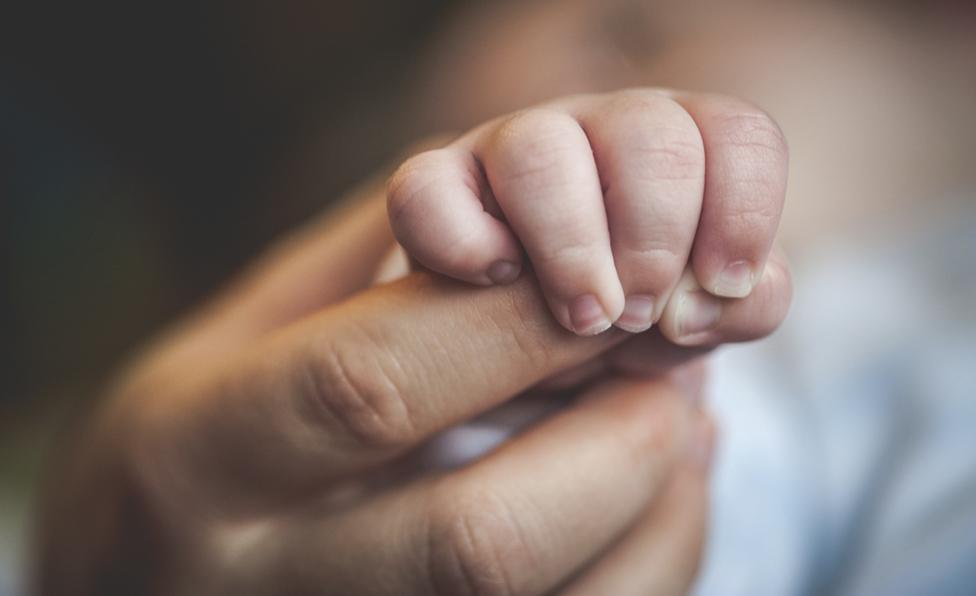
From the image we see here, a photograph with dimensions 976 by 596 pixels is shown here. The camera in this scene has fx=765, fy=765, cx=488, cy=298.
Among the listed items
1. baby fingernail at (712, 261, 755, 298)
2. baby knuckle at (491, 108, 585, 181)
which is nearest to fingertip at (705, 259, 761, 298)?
baby fingernail at (712, 261, 755, 298)

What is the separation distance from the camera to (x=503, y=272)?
410 millimetres

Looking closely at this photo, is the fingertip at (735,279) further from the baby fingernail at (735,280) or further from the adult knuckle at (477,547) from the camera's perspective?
the adult knuckle at (477,547)

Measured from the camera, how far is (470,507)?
47 cm

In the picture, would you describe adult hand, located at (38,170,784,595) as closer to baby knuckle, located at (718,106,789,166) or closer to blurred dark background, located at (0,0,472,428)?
baby knuckle, located at (718,106,789,166)

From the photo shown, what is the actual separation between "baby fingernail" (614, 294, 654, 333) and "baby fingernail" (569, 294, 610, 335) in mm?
17

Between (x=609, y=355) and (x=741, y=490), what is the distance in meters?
0.32

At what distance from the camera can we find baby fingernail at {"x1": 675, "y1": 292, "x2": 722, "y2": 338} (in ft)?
1.40

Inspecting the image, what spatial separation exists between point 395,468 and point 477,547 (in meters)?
0.12

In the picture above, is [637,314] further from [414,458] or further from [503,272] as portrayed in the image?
[414,458]

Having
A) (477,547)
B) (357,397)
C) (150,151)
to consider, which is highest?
(150,151)

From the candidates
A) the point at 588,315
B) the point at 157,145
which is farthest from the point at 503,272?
the point at 157,145

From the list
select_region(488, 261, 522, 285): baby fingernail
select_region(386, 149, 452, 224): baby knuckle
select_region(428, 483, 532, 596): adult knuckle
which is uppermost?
select_region(386, 149, 452, 224): baby knuckle

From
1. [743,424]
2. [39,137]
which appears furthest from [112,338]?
[743,424]

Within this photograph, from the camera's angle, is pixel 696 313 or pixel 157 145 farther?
pixel 157 145
